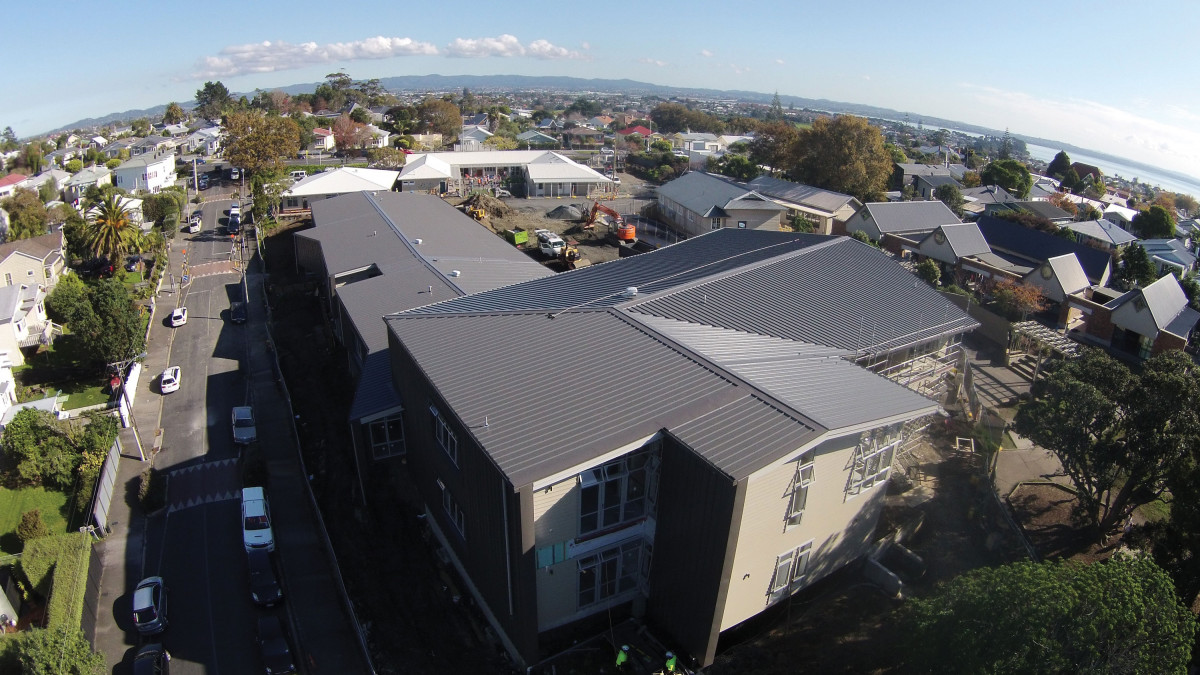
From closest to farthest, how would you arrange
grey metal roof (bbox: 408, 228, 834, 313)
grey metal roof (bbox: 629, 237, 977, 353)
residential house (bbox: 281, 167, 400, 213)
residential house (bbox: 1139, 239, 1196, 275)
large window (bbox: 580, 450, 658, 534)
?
1. large window (bbox: 580, 450, 658, 534)
2. grey metal roof (bbox: 629, 237, 977, 353)
3. grey metal roof (bbox: 408, 228, 834, 313)
4. residential house (bbox: 1139, 239, 1196, 275)
5. residential house (bbox: 281, 167, 400, 213)

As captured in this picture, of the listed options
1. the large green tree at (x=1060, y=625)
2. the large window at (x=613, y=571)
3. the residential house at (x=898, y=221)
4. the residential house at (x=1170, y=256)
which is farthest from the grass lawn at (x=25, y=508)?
the residential house at (x=1170, y=256)

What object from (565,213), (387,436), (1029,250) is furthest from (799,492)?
(565,213)

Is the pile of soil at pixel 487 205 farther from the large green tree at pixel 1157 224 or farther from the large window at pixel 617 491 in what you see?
the large green tree at pixel 1157 224

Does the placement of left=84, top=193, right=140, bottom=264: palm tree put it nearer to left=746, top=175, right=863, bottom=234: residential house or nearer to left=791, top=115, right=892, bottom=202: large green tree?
left=746, top=175, right=863, bottom=234: residential house

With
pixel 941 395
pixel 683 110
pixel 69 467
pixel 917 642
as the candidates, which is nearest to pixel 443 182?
pixel 69 467

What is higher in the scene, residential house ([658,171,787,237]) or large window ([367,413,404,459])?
residential house ([658,171,787,237])

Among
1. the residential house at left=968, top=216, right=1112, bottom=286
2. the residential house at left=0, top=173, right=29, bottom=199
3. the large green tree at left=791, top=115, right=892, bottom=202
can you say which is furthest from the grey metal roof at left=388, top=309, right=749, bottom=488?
the residential house at left=0, top=173, right=29, bottom=199
